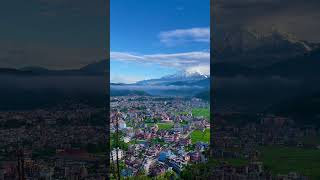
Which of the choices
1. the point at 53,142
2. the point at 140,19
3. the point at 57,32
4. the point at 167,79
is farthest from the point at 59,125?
the point at 167,79

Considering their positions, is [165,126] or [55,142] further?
[165,126]

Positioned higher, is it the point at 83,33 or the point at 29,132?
the point at 83,33

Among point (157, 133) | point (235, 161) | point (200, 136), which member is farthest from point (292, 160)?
point (157, 133)

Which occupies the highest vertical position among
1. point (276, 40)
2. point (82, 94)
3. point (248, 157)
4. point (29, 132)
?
point (276, 40)

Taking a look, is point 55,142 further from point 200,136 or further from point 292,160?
point 292,160

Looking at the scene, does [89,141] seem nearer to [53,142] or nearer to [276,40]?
[53,142]

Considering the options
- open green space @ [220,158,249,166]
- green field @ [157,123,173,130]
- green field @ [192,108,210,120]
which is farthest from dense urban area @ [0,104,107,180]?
green field @ [192,108,210,120]
